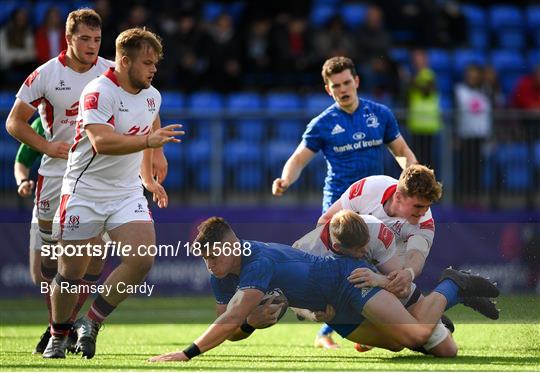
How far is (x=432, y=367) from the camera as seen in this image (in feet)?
28.5

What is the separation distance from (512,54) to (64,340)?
39.8ft

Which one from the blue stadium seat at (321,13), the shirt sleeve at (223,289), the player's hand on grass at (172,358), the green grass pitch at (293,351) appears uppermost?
the blue stadium seat at (321,13)

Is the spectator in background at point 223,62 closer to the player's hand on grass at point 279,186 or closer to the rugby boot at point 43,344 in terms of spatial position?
the player's hand on grass at point 279,186

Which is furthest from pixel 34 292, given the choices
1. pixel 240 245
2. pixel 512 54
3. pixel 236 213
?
pixel 512 54

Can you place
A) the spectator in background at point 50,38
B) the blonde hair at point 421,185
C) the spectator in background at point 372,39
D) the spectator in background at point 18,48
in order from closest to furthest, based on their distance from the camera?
1. the blonde hair at point 421,185
2. the spectator in background at point 50,38
3. the spectator in background at point 18,48
4. the spectator in background at point 372,39

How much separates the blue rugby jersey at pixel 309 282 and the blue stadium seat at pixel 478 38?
12.0 meters

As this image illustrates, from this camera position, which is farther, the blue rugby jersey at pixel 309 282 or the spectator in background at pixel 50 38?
the spectator in background at pixel 50 38

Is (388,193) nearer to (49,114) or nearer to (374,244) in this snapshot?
(374,244)

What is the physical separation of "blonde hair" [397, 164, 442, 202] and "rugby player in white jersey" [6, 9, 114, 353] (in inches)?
98.3

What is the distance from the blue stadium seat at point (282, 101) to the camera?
17.8m

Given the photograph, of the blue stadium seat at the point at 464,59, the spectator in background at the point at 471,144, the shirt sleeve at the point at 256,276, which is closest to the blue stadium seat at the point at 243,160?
the spectator in background at the point at 471,144
